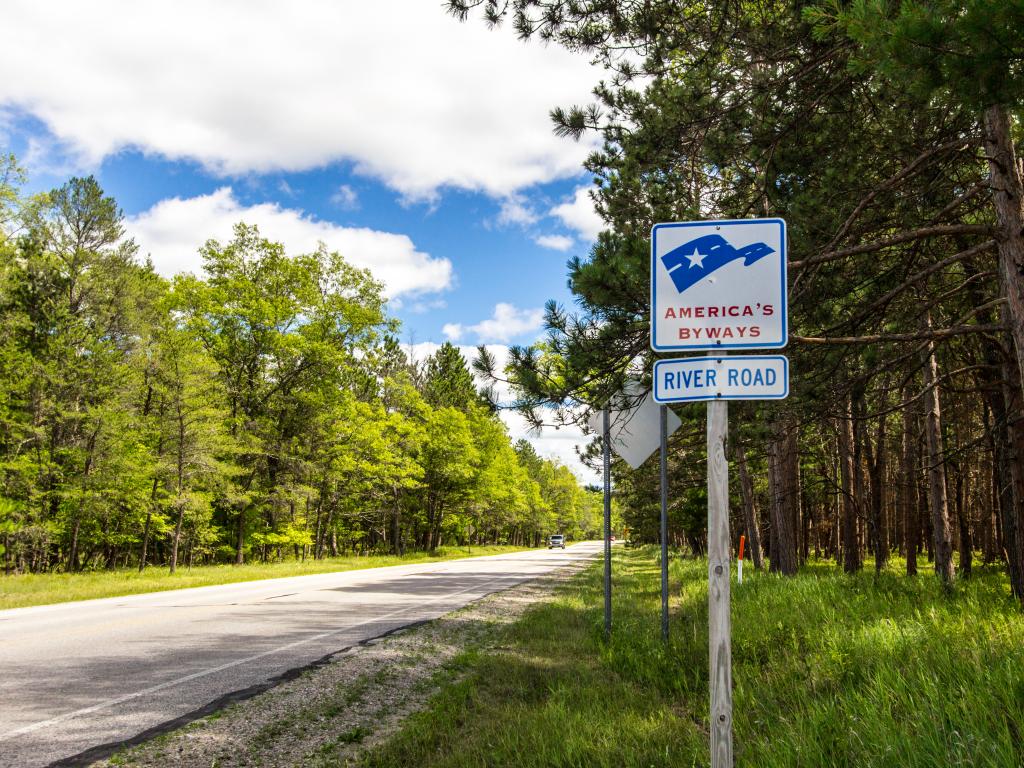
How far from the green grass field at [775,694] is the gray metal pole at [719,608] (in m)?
0.71

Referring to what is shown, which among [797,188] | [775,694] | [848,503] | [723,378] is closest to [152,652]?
[775,694]

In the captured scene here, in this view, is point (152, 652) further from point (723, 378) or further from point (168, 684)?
point (723, 378)

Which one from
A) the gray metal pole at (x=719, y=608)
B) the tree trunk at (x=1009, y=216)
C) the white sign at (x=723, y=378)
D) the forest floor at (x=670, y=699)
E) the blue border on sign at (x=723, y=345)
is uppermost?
the tree trunk at (x=1009, y=216)

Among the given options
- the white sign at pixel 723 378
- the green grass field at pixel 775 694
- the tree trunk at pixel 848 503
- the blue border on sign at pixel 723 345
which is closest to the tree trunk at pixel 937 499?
the green grass field at pixel 775 694

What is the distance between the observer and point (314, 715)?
534 cm

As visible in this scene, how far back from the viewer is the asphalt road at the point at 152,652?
497 cm

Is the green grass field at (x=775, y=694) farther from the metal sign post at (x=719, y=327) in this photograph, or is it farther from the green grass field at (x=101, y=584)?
the green grass field at (x=101, y=584)

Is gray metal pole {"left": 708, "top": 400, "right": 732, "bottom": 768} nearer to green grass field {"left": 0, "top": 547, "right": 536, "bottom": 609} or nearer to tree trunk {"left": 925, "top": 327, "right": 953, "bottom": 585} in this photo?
tree trunk {"left": 925, "top": 327, "right": 953, "bottom": 585}

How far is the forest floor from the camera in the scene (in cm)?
337

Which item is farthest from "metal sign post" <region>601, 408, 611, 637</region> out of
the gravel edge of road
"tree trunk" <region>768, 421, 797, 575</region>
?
"tree trunk" <region>768, 421, 797, 575</region>

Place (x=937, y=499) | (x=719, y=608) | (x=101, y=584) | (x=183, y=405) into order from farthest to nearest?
(x=183, y=405) → (x=101, y=584) → (x=937, y=499) → (x=719, y=608)

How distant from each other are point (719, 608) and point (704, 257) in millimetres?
1688

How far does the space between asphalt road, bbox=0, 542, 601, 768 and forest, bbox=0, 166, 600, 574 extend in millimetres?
6615

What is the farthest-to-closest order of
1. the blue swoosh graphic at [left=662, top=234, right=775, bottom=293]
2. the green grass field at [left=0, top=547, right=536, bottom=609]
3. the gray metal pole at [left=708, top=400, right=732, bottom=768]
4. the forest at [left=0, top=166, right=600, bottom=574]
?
1. the forest at [left=0, top=166, right=600, bottom=574]
2. the green grass field at [left=0, top=547, right=536, bottom=609]
3. the blue swoosh graphic at [left=662, top=234, right=775, bottom=293]
4. the gray metal pole at [left=708, top=400, right=732, bottom=768]
